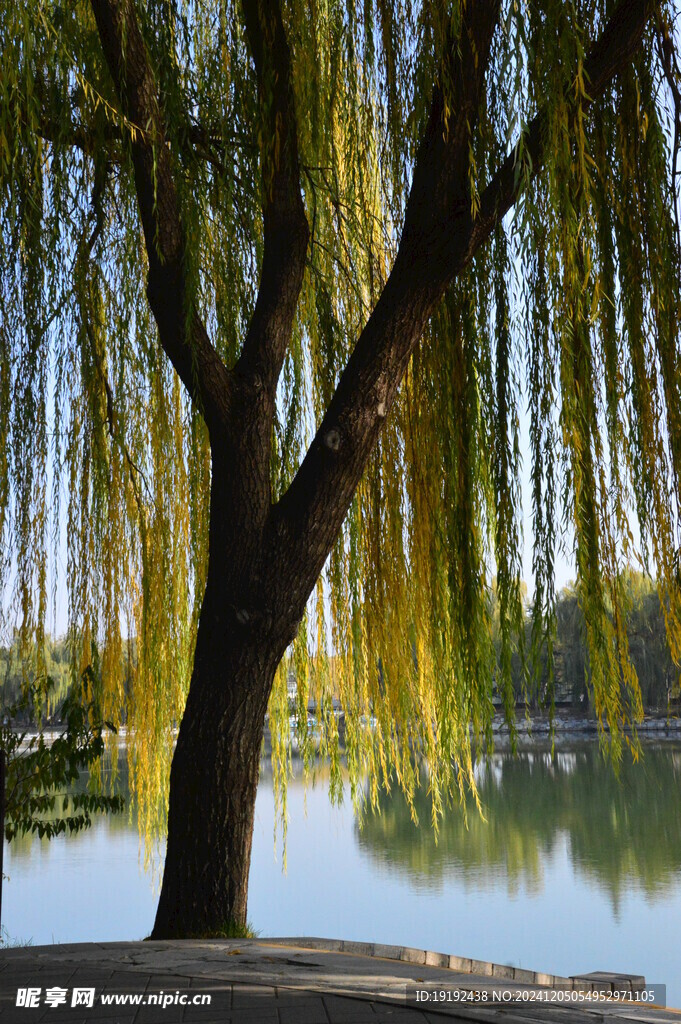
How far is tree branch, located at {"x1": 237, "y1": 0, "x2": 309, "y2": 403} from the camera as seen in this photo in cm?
306

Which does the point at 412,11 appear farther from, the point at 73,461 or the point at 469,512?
the point at 73,461

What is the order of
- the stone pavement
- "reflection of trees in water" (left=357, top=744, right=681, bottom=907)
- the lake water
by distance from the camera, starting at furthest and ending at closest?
1. "reflection of trees in water" (left=357, top=744, right=681, bottom=907)
2. the lake water
3. the stone pavement

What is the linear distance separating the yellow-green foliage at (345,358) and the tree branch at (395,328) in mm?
140

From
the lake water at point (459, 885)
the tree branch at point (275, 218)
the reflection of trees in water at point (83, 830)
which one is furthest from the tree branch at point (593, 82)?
the reflection of trees in water at point (83, 830)

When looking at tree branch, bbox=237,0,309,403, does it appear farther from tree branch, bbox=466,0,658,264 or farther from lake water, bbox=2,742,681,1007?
lake water, bbox=2,742,681,1007

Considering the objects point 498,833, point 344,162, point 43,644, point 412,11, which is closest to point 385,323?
point 412,11

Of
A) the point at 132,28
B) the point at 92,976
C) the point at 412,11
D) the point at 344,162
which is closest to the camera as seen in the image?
the point at 92,976

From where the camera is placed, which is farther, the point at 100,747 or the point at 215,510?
the point at 100,747

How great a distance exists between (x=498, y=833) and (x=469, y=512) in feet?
26.6

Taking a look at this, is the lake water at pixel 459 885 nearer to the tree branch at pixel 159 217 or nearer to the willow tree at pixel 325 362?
the willow tree at pixel 325 362

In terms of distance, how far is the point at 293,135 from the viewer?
3168 millimetres

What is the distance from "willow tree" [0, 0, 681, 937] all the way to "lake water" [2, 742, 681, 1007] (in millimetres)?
2817

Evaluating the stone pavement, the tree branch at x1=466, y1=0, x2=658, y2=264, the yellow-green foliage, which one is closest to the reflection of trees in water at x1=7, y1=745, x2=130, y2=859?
the yellow-green foliage

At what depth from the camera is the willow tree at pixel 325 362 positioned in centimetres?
261
